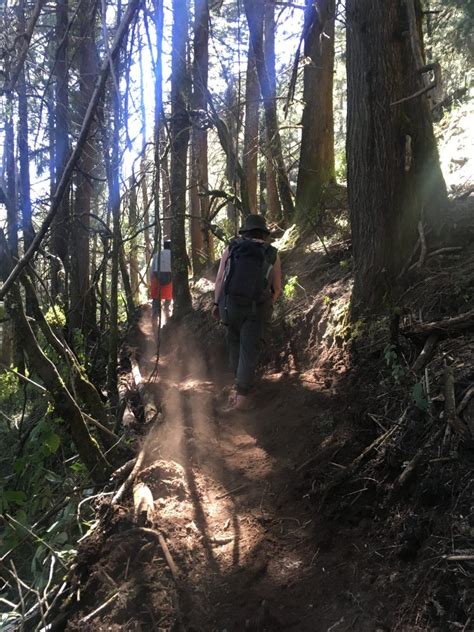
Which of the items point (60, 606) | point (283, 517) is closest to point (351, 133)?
point (283, 517)

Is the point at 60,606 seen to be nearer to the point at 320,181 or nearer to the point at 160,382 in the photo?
the point at 160,382

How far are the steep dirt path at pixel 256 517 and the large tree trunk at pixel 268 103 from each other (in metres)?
5.49

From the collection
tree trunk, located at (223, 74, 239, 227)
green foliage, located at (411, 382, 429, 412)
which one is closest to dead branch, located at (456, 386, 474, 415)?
green foliage, located at (411, 382, 429, 412)

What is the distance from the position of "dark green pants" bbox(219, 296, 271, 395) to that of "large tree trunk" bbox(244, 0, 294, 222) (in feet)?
16.0

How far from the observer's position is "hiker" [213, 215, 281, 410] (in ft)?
18.3

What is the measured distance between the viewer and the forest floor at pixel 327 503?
8.14 ft

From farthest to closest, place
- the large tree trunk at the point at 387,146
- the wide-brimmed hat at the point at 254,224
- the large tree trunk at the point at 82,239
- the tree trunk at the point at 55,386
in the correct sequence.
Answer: the large tree trunk at the point at 82,239, the wide-brimmed hat at the point at 254,224, the large tree trunk at the point at 387,146, the tree trunk at the point at 55,386

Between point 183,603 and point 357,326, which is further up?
point 357,326

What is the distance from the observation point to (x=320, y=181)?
31.2 feet

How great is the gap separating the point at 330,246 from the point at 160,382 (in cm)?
332

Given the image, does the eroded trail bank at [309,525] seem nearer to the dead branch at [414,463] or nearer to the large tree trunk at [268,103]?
the dead branch at [414,463]

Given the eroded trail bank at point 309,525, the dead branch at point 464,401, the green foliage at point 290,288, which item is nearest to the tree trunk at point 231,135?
the green foliage at point 290,288

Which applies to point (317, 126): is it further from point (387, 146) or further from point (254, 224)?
point (387, 146)

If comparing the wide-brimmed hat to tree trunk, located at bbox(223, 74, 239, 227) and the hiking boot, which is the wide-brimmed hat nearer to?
tree trunk, located at bbox(223, 74, 239, 227)
